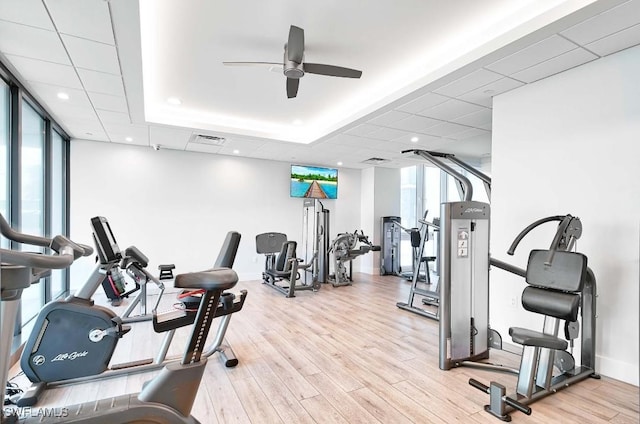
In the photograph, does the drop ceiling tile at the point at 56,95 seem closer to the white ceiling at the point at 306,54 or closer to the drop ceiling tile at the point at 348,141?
the white ceiling at the point at 306,54

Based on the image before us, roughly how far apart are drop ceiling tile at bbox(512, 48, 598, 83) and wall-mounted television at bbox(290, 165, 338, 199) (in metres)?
4.99

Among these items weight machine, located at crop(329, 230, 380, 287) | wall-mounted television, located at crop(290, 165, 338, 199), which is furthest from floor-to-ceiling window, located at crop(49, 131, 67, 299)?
weight machine, located at crop(329, 230, 380, 287)

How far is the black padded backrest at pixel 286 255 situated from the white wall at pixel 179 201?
52.9 inches

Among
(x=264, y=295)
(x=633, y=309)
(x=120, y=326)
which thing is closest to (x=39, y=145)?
(x=120, y=326)

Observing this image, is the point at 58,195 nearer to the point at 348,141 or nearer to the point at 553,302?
the point at 348,141

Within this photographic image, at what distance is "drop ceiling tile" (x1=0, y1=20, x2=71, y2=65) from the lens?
2.34 metres

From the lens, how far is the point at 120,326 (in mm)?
2441

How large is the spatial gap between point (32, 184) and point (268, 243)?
3507 mm

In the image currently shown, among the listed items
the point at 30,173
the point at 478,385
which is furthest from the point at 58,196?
the point at 478,385

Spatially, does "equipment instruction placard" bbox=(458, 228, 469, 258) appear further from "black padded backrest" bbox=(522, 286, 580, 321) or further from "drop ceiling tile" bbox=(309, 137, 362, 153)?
"drop ceiling tile" bbox=(309, 137, 362, 153)

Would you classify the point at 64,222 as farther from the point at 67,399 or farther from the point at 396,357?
the point at 396,357

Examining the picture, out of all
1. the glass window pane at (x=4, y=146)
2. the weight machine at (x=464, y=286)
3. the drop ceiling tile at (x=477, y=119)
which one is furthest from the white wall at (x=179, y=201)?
the weight machine at (x=464, y=286)

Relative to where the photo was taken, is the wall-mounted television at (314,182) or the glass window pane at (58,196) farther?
the wall-mounted television at (314,182)

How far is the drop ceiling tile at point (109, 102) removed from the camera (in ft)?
11.8
